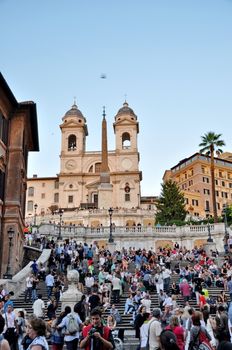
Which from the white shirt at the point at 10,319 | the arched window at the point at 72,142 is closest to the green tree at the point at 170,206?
the arched window at the point at 72,142

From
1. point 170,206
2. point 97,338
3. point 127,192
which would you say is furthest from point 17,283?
point 127,192

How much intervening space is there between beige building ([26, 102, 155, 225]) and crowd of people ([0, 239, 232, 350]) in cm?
5251

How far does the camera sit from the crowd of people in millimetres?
6383

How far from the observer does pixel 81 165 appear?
90875 millimetres

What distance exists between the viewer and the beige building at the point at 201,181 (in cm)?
8831

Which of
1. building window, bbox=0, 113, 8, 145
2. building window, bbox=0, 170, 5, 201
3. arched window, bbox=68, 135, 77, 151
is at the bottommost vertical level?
building window, bbox=0, 170, 5, 201

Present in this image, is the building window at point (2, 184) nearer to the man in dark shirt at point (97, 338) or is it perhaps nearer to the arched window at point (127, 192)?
the man in dark shirt at point (97, 338)

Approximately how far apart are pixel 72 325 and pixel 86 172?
8146 centimetres

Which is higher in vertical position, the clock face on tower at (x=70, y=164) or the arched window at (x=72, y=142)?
the arched window at (x=72, y=142)

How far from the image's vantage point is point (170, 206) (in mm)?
64500

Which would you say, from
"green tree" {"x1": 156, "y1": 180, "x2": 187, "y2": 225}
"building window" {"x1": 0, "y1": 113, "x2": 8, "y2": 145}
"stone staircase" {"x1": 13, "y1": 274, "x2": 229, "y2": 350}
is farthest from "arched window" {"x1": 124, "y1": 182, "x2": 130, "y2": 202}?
"building window" {"x1": 0, "y1": 113, "x2": 8, "y2": 145}

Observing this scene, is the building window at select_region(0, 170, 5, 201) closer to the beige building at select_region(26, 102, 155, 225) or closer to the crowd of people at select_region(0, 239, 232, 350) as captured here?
the crowd of people at select_region(0, 239, 232, 350)

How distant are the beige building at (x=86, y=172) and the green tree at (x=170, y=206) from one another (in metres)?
15.9

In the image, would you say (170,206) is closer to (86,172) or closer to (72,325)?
(86,172)
